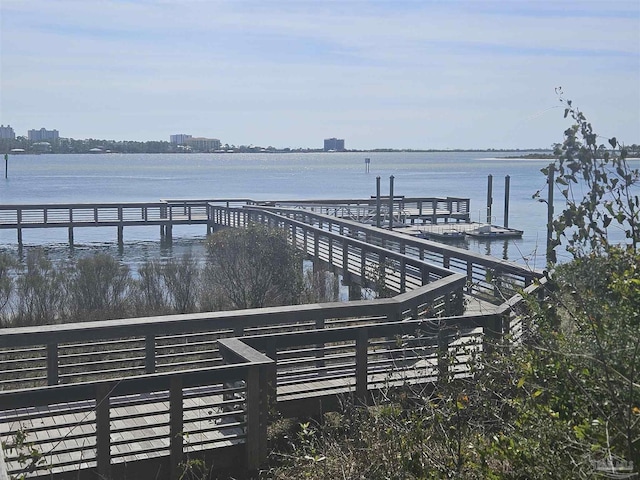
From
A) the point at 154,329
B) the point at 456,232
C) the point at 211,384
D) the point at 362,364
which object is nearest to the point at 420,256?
the point at 362,364

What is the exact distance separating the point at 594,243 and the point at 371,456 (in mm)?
1623

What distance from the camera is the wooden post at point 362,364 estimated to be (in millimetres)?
6895

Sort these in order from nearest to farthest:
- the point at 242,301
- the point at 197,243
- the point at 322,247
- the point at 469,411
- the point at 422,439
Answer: the point at 422,439 < the point at 469,411 < the point at 242,301 < the point at 322,247 < the point at 197,243

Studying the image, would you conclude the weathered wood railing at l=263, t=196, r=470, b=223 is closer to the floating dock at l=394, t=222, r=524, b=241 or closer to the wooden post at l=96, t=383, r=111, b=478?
the floating dock at l=394, t=222, r=524, b=241

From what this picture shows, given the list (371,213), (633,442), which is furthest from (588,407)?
(371,213)

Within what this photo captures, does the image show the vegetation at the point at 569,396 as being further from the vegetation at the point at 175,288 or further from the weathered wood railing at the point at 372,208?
the weathered wood railing at the point at 372,208

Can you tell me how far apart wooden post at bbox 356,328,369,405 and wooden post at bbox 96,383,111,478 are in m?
2.18

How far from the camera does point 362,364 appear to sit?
22.8 ft

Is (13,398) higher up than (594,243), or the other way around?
(594,243)

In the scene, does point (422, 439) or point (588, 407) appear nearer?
point (588, 407)

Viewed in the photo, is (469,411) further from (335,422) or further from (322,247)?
(322,247)

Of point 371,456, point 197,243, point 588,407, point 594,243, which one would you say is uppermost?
point 594,243

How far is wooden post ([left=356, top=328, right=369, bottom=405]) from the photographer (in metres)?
6.89

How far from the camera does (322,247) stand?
20234 mm
